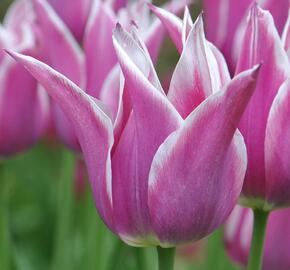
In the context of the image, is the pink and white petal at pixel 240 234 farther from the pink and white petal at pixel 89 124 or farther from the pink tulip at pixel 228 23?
the pink and white petal at pixel 89 124

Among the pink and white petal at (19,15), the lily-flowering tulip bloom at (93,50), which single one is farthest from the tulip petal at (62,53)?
the pink and white petal at (19,15)

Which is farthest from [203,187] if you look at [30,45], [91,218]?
[91,218]

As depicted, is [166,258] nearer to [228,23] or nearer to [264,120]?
[264,120]

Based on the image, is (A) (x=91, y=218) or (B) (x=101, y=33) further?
(A) (x=91, y=218)

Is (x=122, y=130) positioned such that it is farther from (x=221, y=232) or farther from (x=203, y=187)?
(x=221, y=232)

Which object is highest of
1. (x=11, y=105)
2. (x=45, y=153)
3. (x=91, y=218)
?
(x=11, y=105)

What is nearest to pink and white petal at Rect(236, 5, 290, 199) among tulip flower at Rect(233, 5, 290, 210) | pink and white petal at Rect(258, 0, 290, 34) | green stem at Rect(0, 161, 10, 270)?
tulip flower at Rect(233, 5, 290, 210)

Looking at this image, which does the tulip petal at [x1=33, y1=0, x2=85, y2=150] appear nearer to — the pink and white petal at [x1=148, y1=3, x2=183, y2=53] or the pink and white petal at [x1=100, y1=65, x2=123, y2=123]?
the pink and white petal at [x1=100, y1=65, x2=123, y2=123]
